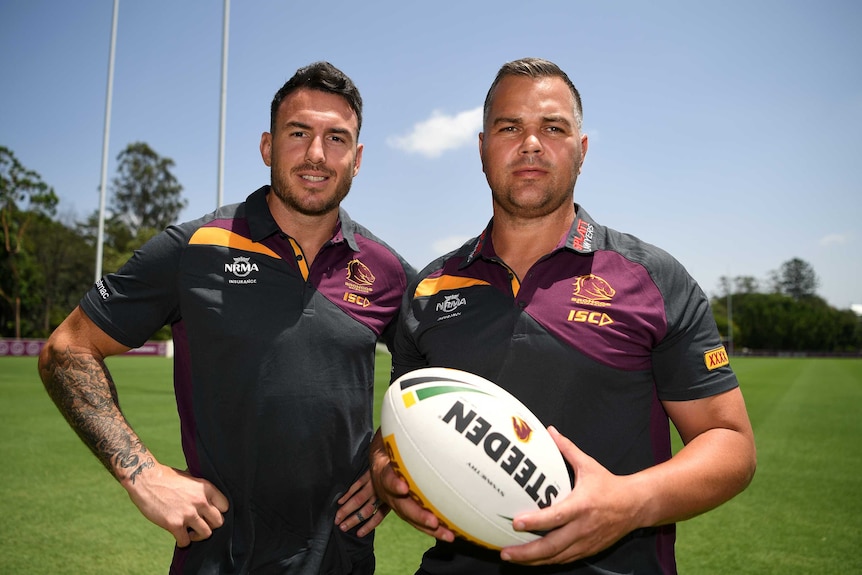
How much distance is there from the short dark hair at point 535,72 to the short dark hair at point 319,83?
730mm

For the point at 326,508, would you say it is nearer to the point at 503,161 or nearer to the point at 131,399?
the point at 503,161

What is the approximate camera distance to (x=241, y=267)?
2652 millimetres

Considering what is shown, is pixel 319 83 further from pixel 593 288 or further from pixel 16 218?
pixel 16 218

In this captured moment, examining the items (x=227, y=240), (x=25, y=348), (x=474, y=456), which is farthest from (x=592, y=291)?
(x=25, y=348)

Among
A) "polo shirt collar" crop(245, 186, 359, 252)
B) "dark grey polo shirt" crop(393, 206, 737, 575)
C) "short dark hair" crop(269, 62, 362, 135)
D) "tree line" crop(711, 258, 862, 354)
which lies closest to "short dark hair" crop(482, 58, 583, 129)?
"dark grey polo shirt" crop(393, 206, 737, 575)

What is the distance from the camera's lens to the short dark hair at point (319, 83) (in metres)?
2.77

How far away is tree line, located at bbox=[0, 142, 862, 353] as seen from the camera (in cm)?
4459

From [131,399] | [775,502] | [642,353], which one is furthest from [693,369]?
[131,399]

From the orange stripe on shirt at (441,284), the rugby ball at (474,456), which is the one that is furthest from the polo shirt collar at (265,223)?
the rugby ball at (474,456)

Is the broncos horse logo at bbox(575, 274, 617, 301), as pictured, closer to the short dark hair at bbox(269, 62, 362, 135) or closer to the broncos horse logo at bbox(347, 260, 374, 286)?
the broncos horse logo at bbox(347, 260, 374, 286)

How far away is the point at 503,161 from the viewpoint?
2.34 meters

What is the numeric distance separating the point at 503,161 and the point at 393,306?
93 centimetres

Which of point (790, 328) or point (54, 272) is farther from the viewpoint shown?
point (790, 328)

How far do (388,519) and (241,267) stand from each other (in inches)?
161
